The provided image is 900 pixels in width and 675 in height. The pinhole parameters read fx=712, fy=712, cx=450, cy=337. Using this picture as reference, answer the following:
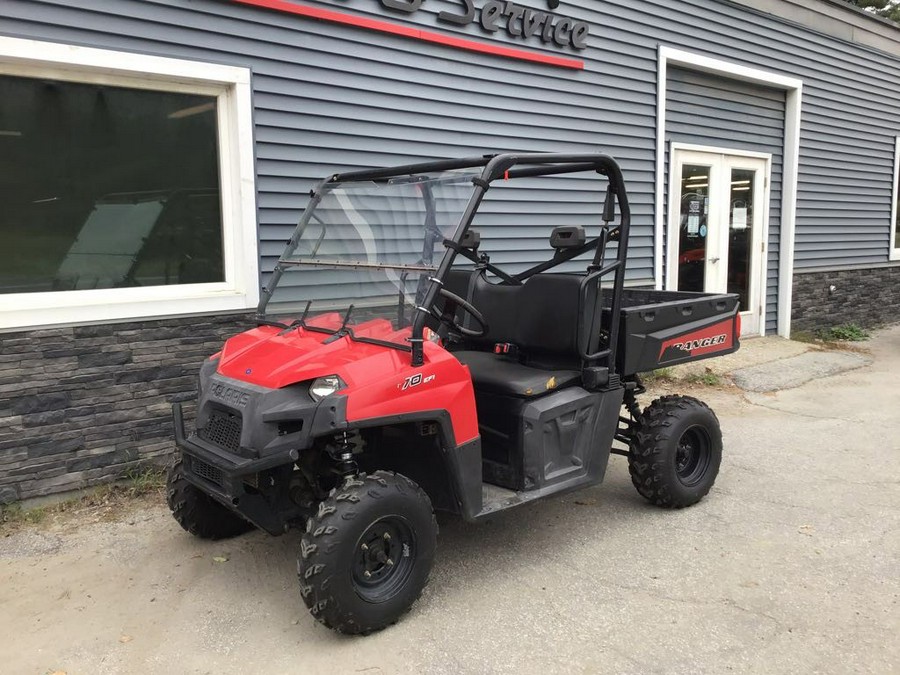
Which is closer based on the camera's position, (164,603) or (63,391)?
(164,603)

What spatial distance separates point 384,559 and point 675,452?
75.5 inches

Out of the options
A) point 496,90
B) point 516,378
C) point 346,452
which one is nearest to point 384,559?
point 346,452

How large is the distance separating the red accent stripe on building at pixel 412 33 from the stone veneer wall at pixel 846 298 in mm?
5246

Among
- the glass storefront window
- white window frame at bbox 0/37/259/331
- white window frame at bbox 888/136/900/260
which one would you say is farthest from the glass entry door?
the glass storefront window

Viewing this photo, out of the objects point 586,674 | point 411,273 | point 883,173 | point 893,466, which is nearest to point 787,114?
point 883,173

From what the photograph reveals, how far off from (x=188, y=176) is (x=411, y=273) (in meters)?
2.44

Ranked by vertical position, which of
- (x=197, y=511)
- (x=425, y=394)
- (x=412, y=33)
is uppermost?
(x=412, y=33)

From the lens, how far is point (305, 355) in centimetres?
306

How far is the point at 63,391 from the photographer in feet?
14.3

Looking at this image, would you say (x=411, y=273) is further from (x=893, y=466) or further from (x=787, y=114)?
(x=787, y=114)

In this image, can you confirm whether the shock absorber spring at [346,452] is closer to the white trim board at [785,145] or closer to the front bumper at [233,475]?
the front bumper at [233,475]

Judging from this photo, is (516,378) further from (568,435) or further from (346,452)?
(346,452)

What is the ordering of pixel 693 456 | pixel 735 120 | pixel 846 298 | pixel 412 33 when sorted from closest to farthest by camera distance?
pixel 693 456 < pixel 412 33 < pixel 735 120 < pixel 846 298

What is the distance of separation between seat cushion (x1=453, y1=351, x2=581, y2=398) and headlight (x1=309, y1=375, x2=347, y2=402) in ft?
3.35
